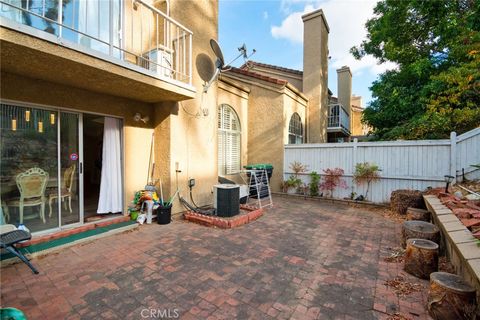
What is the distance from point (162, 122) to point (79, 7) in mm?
2926

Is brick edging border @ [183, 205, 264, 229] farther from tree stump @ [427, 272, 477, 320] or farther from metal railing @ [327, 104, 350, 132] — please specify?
metal railing @ [327, 104, 350, 132]

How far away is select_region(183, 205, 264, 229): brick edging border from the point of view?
555 cm

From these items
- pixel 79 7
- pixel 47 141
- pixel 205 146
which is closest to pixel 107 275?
pixel 47 141

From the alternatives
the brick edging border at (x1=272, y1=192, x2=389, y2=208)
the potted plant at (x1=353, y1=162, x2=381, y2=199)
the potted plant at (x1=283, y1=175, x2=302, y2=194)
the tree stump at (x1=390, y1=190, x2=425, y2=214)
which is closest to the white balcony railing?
the potted plant at (x1=283, y1=175, x2=302, y2=194)

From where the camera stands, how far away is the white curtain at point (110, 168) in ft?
18.7

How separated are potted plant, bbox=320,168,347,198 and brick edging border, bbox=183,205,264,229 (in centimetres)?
393

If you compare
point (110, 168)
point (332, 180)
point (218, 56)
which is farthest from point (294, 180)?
point (110, 168)

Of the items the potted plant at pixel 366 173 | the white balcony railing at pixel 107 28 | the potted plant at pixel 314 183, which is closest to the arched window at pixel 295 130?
the potted plant at pixel 314 183

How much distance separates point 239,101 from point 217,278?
8141 millimetres

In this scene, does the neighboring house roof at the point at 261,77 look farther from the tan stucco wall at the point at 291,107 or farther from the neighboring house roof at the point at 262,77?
the tan stucco wall at the point at 291,107

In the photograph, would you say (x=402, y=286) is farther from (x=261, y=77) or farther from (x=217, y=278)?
(x=261, y=77)

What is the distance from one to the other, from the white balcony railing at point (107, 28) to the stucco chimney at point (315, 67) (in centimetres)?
851

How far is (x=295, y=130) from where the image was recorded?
11750 mm

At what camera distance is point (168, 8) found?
18.9 ft
